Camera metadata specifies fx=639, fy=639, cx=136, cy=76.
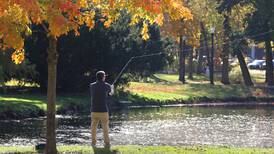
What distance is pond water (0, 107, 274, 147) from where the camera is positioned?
76.7 ft

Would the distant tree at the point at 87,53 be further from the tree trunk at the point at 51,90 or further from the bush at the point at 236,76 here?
the tree trunk at the point at 51,90

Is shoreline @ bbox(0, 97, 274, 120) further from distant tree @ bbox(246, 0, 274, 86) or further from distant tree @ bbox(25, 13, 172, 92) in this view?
distant tree @ bbox(246, 0, 274, 86)

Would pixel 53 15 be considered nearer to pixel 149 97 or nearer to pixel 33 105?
pixel 33 105

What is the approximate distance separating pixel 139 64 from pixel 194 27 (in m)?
16.6

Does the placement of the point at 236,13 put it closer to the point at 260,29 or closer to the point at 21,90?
the point at 260,29

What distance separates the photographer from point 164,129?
28.4 metres

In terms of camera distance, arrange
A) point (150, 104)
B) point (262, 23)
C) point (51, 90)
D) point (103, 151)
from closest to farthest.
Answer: point (51, 90) < point (103, 151) < point (150, 104) < point (262, 23)

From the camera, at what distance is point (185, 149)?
1700 centimetres

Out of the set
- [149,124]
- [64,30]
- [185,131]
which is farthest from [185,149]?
[149,124]

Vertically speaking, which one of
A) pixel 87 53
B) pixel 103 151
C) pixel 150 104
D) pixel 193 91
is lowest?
pixel 150 104

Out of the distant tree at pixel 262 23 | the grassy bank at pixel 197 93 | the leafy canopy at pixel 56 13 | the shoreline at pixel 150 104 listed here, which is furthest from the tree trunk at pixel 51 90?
the distant tree at pixel 262 23

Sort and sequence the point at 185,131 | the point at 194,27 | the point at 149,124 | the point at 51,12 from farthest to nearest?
the point at 194,27
the point at 149,124
the point at 185,131
the point at 51,12

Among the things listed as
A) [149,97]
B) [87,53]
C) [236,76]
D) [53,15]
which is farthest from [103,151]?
[236,76]

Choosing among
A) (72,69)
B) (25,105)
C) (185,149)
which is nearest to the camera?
(185,149)
